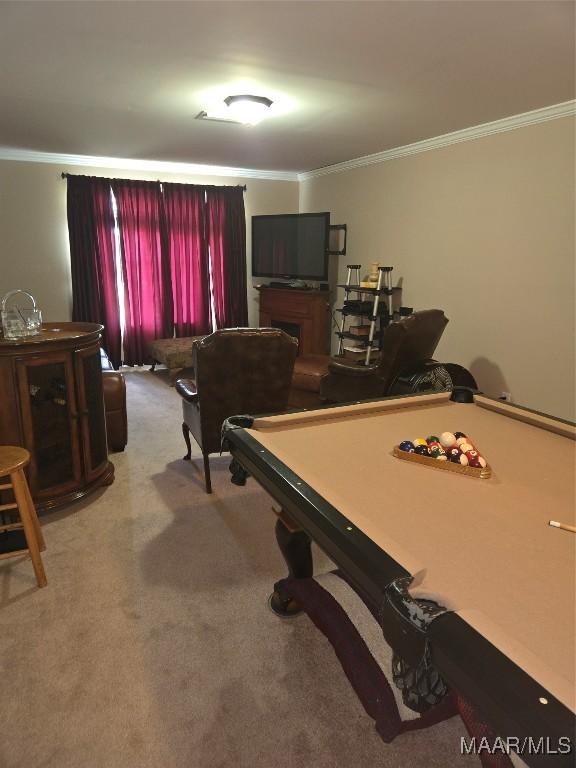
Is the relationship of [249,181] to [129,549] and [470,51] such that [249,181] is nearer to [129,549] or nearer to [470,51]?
[470,51]

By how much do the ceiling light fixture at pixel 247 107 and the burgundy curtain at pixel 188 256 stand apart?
2676 mm

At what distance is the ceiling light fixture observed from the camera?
324cm

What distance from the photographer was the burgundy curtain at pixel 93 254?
222 inches

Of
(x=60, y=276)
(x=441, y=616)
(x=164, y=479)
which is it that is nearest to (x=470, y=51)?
(x=441, y=616)

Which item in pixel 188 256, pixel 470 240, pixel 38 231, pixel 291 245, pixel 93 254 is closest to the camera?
pixel 470 240

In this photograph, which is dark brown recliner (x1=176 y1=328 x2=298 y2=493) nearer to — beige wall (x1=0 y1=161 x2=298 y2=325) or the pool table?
the pool table

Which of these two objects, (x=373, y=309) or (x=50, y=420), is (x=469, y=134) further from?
(x=50, y=420)

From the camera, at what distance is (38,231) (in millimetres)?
5633

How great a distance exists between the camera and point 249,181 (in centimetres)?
655

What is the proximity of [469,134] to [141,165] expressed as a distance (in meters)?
3.71

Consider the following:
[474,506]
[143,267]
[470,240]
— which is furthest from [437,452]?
[143,267]

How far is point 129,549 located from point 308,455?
1.32 metres

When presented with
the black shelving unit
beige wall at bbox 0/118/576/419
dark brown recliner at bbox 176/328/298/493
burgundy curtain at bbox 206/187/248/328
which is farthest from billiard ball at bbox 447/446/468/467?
burgundy curtain at bbox 206/187/248/328

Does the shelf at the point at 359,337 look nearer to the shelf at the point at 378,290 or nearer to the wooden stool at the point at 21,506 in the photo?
the shelf at the point at 378,290
